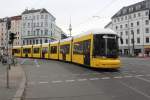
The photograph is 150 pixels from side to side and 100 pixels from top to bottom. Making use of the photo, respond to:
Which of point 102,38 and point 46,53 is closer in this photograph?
point 102,38

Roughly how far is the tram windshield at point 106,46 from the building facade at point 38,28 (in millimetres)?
109408

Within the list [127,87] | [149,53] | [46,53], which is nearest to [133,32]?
[149,53]

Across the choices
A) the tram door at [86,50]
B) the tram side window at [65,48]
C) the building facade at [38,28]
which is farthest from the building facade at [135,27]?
the tram door at [86,50]

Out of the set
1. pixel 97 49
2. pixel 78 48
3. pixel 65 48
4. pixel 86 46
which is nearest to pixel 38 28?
pixel 65 48

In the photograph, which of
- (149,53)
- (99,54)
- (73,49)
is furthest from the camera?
(149,53)

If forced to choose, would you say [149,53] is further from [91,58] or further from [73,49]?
[91,58]

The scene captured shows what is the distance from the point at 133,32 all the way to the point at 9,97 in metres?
98.0

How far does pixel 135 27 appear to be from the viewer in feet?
359

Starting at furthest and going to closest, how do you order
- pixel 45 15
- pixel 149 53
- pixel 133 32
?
pixel 45 15
pixel 133 32
pixel 149 53

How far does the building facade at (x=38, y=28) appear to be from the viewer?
135 meters

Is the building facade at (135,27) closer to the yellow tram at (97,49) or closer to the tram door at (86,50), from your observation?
the yellow tram at (97,49)

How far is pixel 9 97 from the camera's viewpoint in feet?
37.1

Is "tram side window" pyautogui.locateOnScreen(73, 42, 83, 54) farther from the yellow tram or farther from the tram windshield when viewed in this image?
the tram windshield

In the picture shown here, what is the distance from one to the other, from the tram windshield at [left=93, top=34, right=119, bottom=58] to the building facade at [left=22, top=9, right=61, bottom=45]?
109408 mm
